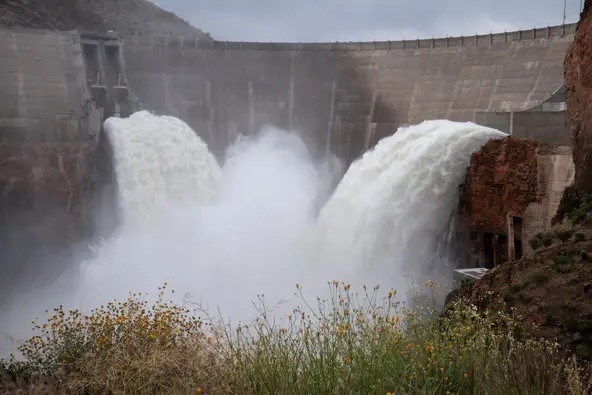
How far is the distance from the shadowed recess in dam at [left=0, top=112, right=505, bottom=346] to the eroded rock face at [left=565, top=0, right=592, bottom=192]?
502cm

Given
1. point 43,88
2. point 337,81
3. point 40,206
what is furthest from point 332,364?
point 337,81

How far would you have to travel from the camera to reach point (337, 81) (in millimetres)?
32250

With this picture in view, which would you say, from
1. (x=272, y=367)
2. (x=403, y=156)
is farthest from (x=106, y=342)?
(x=403, y=156)

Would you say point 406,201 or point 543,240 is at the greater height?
point 543,240

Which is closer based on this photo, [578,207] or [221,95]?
[578,207]

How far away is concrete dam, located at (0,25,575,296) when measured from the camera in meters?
23.5

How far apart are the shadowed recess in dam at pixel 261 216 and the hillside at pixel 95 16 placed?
11218 mm

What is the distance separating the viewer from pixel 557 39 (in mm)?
27156

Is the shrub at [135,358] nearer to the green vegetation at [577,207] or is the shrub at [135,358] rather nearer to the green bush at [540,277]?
the green bush at [540,277]

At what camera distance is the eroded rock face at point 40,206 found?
2302 centimetres

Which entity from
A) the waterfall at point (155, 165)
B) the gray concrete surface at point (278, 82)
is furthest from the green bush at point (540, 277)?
the waterfall at point (155, 165)

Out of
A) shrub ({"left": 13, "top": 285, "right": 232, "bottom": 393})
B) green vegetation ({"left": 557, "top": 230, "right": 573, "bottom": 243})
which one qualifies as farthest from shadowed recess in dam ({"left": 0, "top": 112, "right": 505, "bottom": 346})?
shrub ({"left": 13, "top": 285, "right": 232, "bottom": 393})

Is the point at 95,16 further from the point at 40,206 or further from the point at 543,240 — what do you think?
the point at 543,240

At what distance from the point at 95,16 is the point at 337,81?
17.3m
